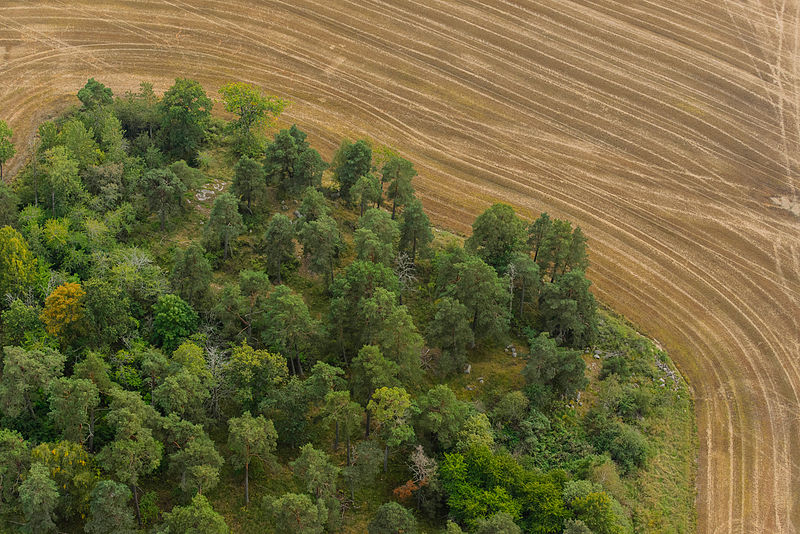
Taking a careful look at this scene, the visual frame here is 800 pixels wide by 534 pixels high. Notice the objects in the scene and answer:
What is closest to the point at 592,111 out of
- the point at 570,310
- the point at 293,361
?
the point at 570,310

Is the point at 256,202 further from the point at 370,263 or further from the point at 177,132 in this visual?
the point at 370,263

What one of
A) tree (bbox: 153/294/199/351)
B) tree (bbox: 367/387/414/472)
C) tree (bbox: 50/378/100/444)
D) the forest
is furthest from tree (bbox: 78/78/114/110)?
tree (bbox: 367/387/414/472)

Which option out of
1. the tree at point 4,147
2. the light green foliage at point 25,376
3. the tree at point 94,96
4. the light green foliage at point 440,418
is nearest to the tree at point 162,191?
the tree at point 94,96

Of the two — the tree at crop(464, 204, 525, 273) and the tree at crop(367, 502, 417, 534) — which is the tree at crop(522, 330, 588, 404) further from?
the tree at crop(367, 502, 417, 534)

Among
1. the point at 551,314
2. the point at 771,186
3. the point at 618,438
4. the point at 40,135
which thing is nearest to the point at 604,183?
the point at 771,186

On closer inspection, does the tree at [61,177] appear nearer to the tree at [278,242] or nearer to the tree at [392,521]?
the tree at [278,242]
